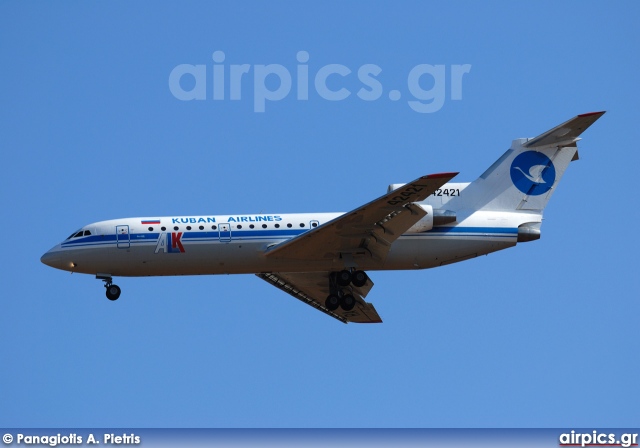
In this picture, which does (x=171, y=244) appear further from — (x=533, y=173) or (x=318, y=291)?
(x=533, y=173)

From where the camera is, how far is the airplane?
4016 centimetres

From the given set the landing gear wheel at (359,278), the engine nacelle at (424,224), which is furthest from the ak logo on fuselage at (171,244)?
the engine nacelle at (424,224)

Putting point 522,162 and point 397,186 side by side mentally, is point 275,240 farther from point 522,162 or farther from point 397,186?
point 522,162

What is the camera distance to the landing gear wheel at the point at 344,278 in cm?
4059

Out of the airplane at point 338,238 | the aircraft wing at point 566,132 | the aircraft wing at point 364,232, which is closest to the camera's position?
the aircraft wing at point 364,232

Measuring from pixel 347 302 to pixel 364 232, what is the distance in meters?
3.04

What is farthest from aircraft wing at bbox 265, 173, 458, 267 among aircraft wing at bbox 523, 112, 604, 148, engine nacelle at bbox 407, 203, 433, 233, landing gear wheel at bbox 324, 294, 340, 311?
aircraft wing at bbox 523, 112, 604, 148

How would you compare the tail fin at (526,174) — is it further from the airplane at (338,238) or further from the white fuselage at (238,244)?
the white fuselage at (238,244)

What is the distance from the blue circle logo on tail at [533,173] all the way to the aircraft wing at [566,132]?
0.39 metres

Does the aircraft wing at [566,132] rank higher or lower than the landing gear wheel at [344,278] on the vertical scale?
higher

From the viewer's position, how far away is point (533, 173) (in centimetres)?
4162

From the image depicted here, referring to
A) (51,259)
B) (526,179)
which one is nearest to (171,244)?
(51,259)

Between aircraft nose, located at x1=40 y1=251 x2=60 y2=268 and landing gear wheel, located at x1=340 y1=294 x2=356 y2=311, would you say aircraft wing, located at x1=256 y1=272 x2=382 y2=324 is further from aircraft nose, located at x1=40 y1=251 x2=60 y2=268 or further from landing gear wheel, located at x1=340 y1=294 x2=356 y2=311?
aircraft nose, located at x1=40 y1=251 x2=60 y2=268

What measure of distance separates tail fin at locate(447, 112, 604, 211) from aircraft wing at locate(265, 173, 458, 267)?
8.79 feet
